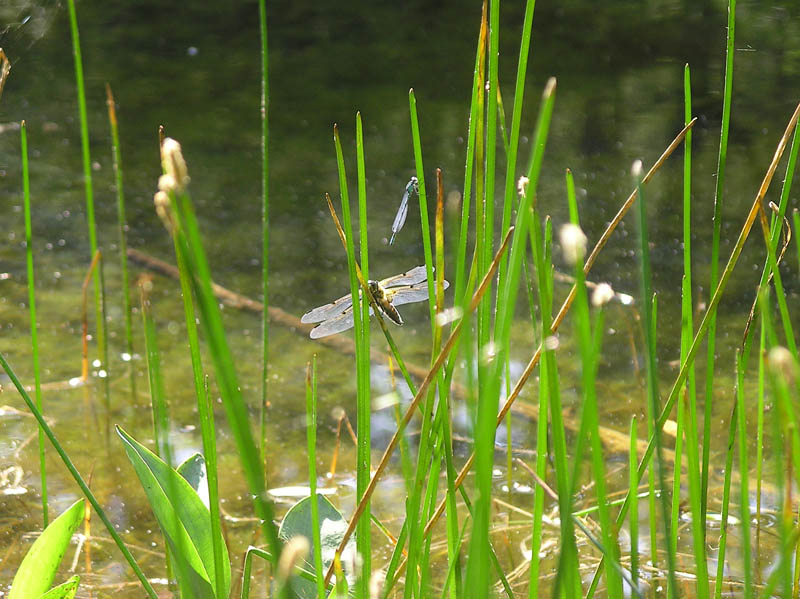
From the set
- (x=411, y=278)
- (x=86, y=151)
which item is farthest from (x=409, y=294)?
(x=86, y=151)

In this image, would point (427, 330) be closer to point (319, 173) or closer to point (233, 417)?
point (319, 173)

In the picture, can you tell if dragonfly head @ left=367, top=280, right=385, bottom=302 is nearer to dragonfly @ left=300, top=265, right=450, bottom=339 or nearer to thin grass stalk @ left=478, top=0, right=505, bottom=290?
dragonfly @ left=300, top=265, right=450, bottom=339

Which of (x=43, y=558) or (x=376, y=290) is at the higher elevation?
(x=376, y=290)

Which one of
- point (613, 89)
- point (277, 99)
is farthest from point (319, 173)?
point (613, 89)

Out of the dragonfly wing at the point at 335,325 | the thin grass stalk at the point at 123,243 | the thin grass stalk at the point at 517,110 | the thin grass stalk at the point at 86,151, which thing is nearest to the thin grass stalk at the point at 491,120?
the thin grass stalk at the point at 517,110

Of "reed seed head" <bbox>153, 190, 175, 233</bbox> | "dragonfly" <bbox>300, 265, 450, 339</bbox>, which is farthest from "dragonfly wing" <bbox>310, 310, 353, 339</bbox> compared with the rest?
"reed seed head" <bbox>153, 190, 175, 233</bbox>

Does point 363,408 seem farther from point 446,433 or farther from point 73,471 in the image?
point 73,471
